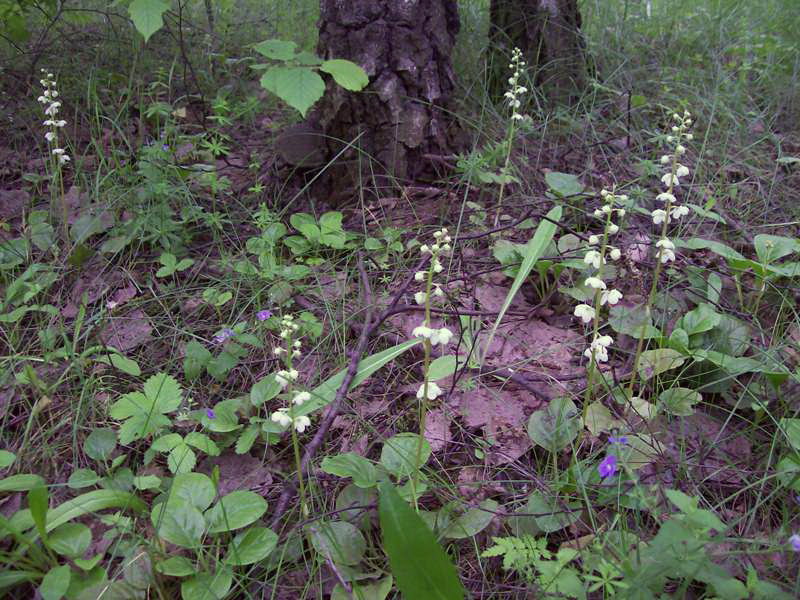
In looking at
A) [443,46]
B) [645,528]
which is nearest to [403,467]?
[645,528]

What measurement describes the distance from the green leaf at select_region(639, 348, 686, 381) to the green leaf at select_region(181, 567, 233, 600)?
1549mm

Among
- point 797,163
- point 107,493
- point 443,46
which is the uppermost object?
point 443,46

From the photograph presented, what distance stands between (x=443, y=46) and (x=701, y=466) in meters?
2.52

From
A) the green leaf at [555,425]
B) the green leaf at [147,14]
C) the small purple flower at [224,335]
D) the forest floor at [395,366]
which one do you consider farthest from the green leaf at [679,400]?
the green leaf at [147,14]

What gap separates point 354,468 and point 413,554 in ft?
1.49

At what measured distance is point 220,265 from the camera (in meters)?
2.83

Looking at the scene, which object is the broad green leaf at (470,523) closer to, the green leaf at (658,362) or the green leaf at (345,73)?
the green leaf at (658,362)

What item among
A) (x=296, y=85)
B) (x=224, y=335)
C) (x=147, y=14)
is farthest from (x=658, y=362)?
(x=147, y=14)

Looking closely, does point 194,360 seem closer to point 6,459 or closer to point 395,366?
point 6,459

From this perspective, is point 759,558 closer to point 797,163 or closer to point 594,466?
point 594,466

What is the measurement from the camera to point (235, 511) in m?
1.72

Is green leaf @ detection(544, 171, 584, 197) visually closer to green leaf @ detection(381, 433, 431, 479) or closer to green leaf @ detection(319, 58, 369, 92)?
green leaf @ detection(319, 58, 369, 92)

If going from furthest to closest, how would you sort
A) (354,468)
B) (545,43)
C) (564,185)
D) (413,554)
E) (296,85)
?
(545,43) → (564,185) → (296,85) → (354,468) → (413,554)

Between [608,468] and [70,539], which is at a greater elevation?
[608,468]
